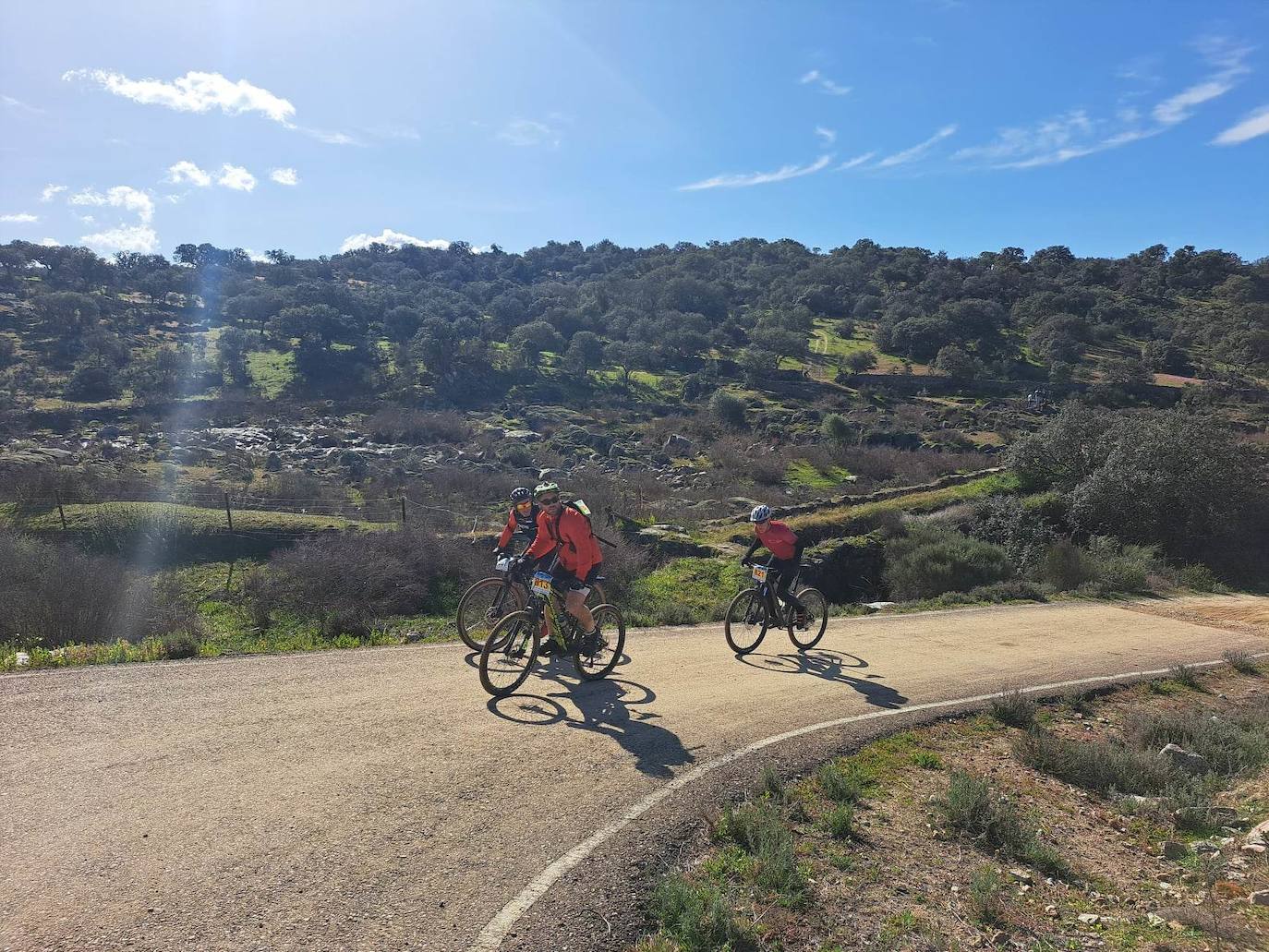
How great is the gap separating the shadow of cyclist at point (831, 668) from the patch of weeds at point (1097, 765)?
1392 mm


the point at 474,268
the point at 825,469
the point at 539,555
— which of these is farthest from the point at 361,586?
the point at 474,268

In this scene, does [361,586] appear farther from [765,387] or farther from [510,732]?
[765,387]

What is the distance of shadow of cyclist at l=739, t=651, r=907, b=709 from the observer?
840 cm

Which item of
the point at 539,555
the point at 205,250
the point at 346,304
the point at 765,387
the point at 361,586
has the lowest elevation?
the point at 361,586

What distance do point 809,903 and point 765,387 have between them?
66.6 meters

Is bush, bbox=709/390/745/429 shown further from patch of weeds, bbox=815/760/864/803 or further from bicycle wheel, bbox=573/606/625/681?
patch of weeds, bbox=815/760/864/803

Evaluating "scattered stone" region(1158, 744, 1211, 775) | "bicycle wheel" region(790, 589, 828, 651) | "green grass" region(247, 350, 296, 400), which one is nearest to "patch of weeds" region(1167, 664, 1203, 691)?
"scattered stone" region(1158, 744, 1211, 775)

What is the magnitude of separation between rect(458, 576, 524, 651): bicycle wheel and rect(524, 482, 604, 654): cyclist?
95 cm

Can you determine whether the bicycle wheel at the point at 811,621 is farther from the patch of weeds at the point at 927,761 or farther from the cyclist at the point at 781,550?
the patch of weeds at the point at 927,761

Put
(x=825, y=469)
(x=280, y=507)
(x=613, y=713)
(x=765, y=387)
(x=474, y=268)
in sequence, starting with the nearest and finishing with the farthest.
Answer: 1. (x=613, y=713)
2. (x=280, y=507)
3. (x=825, y=469)
4. (x=765, y=387)
5. (x=474, y=268)

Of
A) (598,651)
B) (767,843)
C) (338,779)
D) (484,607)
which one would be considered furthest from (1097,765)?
(338,779)

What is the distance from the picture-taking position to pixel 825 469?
42.0 metres

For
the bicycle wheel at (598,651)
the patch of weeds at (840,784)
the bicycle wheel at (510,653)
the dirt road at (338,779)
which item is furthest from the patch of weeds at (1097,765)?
the bicycle wheel at (510,653)

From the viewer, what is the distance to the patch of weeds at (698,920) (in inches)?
157
